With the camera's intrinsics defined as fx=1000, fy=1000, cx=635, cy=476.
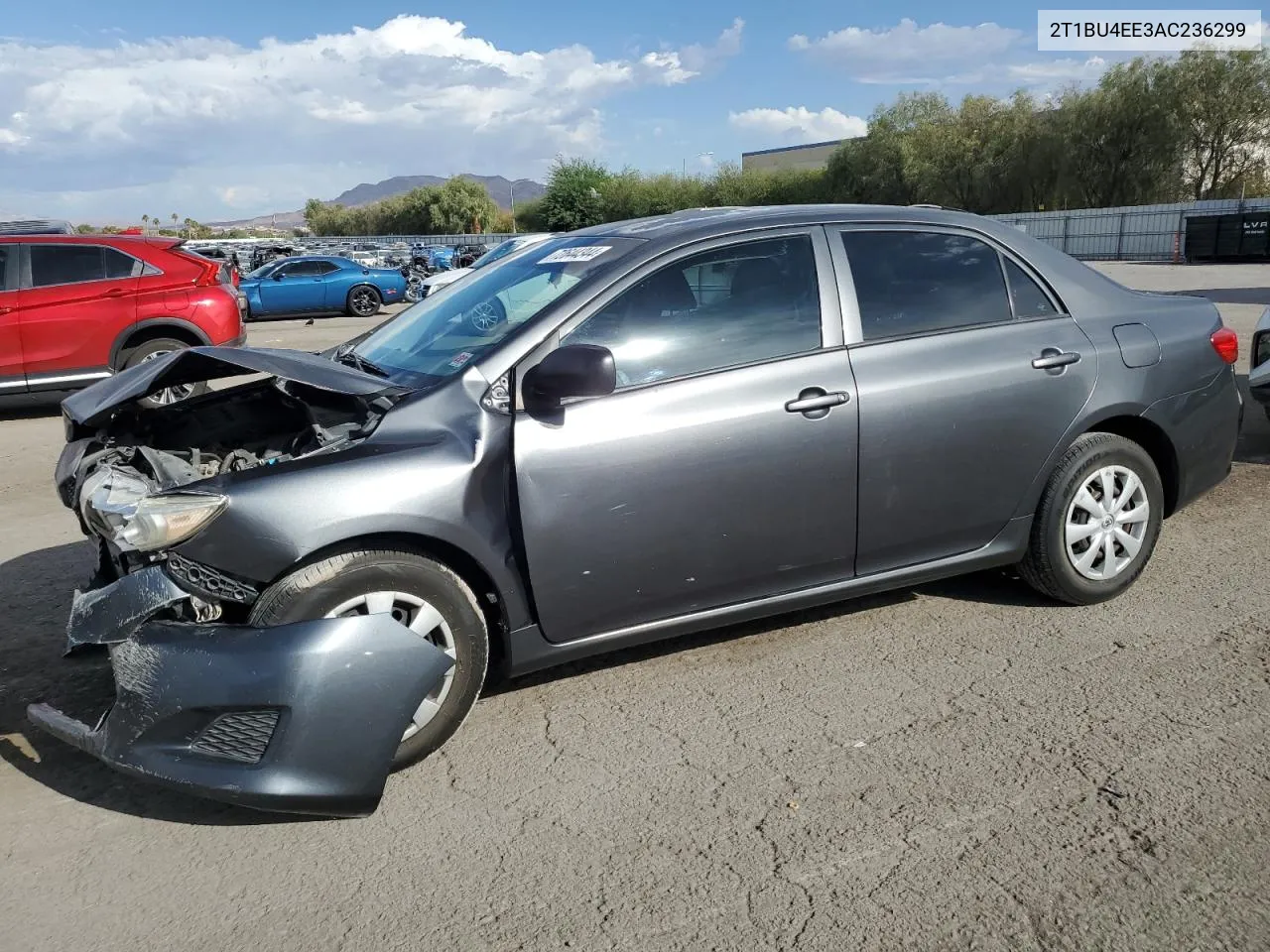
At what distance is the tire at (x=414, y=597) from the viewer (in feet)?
9.73

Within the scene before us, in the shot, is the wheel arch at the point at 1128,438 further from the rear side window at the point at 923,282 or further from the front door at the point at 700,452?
the front door at the point at 700,452

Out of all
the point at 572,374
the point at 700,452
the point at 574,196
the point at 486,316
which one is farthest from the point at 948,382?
the point at 574,196

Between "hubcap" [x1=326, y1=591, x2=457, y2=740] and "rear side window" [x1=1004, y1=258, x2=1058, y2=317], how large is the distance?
2.69 metres

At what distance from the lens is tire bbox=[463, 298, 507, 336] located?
12.3 feet

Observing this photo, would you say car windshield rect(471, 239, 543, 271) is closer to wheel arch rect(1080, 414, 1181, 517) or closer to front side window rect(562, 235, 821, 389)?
front side window rect(562, 235, 821, 389)

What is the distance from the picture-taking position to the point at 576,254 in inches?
157

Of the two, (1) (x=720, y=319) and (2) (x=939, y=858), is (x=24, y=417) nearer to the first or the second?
(1) (x=720, y=319)

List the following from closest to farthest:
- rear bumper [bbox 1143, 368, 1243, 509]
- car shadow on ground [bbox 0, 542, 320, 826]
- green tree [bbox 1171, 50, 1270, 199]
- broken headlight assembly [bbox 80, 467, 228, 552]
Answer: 1. broken headlight assembly [bbox 80, 467, 228, 552]
2. car shadow on ground [bbox 0, 542, 320, 826]
3. rear bumper [bbox 1143, 368, 1243, 509]
4. green tree [bbox 1171, 50, 1270, 199]

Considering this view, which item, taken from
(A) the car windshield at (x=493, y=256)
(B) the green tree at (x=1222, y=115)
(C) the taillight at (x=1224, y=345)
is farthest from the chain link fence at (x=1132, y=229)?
(C) the taillight at (x=1224, y=345)

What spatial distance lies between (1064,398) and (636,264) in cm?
186

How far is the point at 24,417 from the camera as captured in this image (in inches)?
406

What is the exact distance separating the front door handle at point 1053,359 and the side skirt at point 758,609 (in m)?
0.62

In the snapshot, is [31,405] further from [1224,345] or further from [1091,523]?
[1224,345]

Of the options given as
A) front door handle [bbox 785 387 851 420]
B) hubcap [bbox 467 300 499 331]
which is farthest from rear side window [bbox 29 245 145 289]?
front door handle [bbox 785 387 851 420]
